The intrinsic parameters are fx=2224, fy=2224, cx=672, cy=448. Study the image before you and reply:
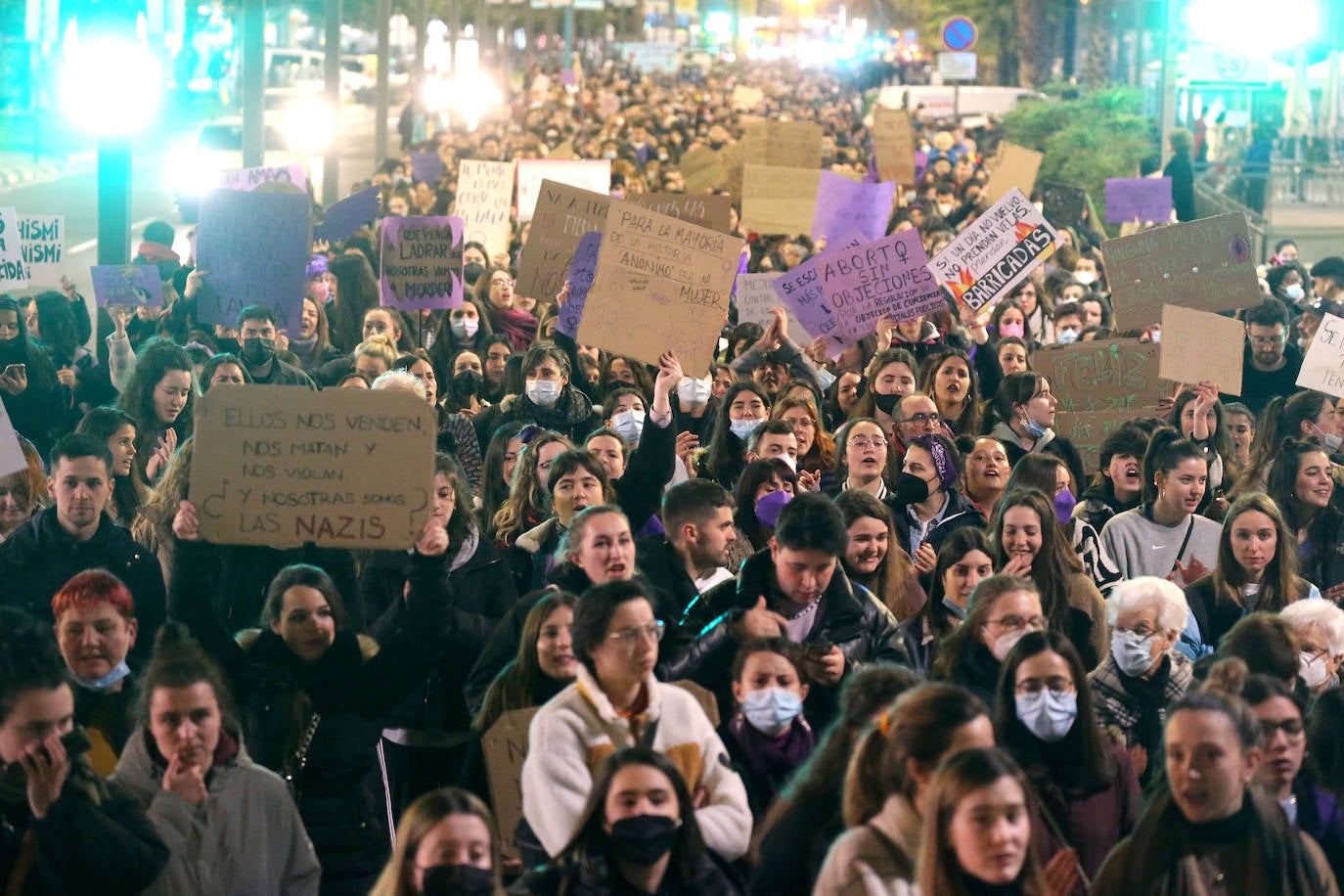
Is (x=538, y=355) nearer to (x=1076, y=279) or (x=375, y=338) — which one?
(x=375, y=338)

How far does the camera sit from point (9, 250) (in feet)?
41.3

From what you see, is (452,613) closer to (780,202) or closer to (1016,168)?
(780,202)

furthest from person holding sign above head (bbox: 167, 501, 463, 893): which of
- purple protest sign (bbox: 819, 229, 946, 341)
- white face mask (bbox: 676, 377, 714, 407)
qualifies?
purple protest sign (bbox: 819, 229, 946, 341)

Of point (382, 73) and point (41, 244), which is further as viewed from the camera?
point (382, 73)

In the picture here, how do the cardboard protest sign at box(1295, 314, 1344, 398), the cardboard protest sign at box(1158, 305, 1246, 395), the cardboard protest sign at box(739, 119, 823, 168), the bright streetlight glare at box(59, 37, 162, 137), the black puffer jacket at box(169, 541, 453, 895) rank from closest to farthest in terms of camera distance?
the black puffer jacket at box(169, 541, 453, 895)
the cardboard protest sign at box(1295, 314, 1344, 398)
the cardboard protest sign at box(1158, 305, 1246, 395)
the bright streetlight glare at box(59, 37, 162, 137)
the cardboard protest sign at box(739, 119, 823, 168)

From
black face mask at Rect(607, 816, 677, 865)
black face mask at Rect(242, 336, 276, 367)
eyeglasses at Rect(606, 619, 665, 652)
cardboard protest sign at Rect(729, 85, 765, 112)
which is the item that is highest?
cardboard protest sign at Rect(729, 85, 765, 112)

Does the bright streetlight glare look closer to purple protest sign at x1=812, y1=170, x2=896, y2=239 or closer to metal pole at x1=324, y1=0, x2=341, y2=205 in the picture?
purple protest sign at x1=812, y1=170, x2=896, y2=239

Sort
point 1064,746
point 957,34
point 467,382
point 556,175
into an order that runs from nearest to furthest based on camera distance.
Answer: point 1064,746 → point 467,382 → point 556,175 → point 957,34

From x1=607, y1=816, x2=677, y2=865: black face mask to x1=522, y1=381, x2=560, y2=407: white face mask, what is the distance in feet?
17.9

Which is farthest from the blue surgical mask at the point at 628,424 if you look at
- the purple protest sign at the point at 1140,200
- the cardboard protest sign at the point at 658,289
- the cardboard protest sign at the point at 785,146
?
the cardboard protest sign at the point at 785,146

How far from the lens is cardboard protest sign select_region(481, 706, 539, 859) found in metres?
5.54

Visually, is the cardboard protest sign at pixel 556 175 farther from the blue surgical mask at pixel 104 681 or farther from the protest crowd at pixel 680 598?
the blue surgical mask at pixel 104 681

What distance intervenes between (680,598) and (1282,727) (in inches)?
85.0

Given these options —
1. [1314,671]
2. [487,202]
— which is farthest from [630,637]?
[487,202]
